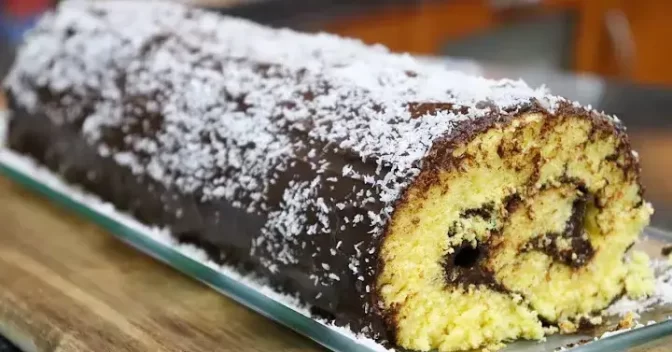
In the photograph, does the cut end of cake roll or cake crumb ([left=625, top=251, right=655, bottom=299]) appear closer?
the cut end of cake roll

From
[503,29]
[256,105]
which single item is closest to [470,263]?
[256,105]

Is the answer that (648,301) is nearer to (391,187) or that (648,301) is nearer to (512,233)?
(512,233)

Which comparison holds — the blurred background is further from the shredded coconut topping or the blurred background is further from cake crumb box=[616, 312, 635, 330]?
cake crumb box=[616, 312, 635, 330]

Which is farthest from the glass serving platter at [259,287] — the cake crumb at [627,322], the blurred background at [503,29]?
the blurred background at [503,29]

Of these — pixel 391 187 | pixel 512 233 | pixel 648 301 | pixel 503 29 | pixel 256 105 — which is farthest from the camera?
pixel 503 29

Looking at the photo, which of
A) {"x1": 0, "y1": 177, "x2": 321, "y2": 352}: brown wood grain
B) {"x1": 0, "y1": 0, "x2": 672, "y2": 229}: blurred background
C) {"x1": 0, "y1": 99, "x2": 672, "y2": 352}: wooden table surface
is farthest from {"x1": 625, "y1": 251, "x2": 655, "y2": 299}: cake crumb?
{"x1": 0, "y1": 0, "x2": 672, "y2": 229}: blurred background

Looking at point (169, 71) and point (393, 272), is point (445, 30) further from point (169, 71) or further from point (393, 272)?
point (393, 272)
